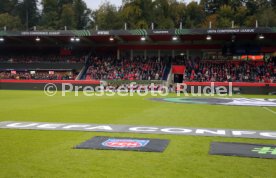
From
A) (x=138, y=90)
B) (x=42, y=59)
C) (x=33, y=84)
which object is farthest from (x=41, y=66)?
(x=138, y=90)

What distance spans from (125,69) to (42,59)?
1293 cm

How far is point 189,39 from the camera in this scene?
162 ft

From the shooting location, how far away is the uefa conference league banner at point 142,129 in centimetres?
1089

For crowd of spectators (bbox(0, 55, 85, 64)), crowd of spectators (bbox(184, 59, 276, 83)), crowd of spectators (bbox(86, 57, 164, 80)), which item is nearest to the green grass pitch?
crowd of spectators (bbox(184, 59, 276, 83))

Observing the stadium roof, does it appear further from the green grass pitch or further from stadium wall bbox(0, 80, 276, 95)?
the green grass pitch

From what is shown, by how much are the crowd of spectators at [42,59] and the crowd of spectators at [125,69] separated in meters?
2.54

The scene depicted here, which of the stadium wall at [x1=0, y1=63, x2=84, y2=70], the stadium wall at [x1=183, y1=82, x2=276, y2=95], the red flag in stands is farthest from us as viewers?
the stadium wall at [x1=0, y1=63, x2=84, y2=70]

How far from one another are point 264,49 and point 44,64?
30.3 metres

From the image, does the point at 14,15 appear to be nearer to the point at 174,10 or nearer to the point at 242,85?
the point at 174,10

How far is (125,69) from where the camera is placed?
49.7 meters

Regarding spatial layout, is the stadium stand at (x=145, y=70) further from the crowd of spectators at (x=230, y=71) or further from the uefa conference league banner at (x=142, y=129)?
the uefa conference league banner at (x=142, y=129)

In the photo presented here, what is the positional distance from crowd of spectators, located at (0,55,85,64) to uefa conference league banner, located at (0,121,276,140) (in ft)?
131

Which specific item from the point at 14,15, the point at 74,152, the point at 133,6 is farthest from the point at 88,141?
the point at 14,15

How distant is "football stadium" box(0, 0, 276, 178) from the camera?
762 centimetres
